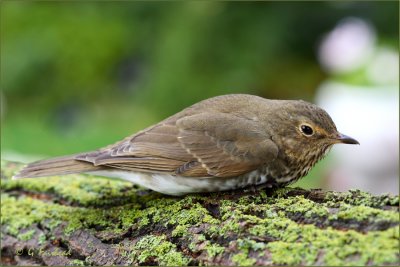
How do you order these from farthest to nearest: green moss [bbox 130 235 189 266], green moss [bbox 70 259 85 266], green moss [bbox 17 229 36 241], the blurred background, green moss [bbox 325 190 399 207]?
1. the blurred background
2. green moss [bbox 17 229 36 241]
3. green moss [bbox 70 259 85 266]
4. green moss [bbox 130 235 189 266]
5. green moss [bbox 325 190 399 207]

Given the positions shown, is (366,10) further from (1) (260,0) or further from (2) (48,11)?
(2) (48,11)

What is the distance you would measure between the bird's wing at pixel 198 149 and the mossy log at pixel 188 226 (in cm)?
17

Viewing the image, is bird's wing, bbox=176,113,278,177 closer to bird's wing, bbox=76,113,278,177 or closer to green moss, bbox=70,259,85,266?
bird's wing, bbox=76,113,278,177

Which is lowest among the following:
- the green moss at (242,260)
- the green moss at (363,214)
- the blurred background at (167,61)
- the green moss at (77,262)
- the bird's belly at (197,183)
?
the green moss at (77,262)

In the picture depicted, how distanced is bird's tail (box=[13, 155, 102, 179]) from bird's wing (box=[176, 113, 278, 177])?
0.63m

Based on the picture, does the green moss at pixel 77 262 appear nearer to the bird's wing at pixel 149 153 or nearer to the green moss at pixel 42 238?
the green moss at pixel 42 238

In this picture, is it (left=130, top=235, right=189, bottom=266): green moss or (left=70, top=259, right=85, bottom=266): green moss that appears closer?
(left=130, top=235, right=189, bottom=266): green moss

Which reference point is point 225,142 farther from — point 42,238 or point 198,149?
point 42,238

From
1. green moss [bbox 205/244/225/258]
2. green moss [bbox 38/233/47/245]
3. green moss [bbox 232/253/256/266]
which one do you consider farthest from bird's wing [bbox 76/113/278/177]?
green moss [bbox 232/253/256/266]

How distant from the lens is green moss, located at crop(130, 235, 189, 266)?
3.40m

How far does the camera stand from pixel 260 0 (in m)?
9.48

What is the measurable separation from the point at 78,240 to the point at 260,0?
6209mm

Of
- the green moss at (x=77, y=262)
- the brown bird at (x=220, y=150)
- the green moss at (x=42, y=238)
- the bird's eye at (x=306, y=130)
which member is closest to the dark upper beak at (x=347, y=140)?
the brown bird at (x=220, y=150)

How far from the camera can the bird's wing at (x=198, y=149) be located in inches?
160
